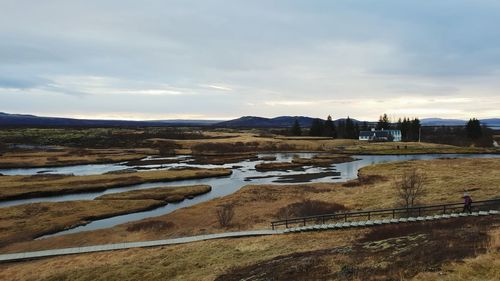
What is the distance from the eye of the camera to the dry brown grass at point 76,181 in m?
62.5

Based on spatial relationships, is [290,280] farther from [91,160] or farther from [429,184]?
[91,160]

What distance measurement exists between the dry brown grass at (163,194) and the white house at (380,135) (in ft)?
399

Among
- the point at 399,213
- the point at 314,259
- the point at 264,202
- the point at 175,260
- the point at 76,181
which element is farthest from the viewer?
the point at 76,181

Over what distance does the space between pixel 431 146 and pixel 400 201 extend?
10731 centimetres

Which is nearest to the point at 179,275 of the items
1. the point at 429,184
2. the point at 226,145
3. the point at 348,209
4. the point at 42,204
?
the point at 348,209

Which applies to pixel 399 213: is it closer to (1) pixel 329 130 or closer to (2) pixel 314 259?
(2) pixel 314 259

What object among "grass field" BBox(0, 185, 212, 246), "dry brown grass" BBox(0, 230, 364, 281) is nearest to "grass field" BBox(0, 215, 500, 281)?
"dry brown grass" BBox(0, 230, 364, 281)

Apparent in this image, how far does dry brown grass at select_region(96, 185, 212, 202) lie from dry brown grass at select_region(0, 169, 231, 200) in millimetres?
9038

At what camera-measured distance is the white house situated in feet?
563

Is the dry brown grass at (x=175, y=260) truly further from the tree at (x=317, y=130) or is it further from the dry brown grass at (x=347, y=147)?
the tree at (x=317, y=130)

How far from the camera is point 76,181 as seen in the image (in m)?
71.6

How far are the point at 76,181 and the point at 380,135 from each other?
133 m

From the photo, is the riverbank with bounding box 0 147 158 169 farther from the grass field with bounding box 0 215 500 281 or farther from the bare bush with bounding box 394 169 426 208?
the bare bush with bounding box 394 169 426 208

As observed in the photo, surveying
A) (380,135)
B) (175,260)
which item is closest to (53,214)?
(175,260)
